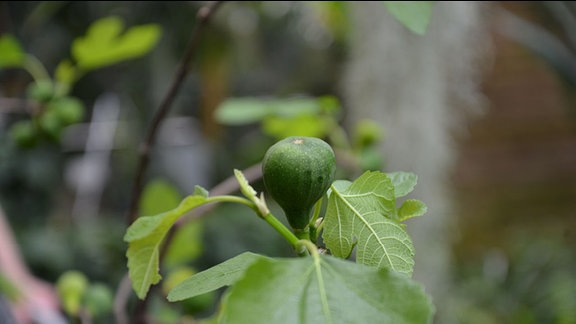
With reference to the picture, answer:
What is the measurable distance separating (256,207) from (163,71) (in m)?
2.55

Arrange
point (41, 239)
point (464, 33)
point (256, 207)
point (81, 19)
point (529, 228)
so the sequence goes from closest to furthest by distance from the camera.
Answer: point (256, 207)
point (464, 33)
point (41, 239)
point (529, 228)
point (81, 19)

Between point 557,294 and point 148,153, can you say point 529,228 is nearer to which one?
point 557,294

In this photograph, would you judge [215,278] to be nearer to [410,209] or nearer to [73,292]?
[410,209]

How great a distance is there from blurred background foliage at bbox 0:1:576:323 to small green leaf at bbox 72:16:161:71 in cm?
66

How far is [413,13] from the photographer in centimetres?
27

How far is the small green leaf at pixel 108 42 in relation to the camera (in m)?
0.42

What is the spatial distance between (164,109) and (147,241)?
0.18 metres

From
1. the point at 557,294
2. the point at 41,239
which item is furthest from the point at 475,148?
the point at 41,239

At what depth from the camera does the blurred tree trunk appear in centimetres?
111

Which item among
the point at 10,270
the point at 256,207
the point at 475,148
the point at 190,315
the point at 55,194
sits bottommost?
Answer: the point at 55,194

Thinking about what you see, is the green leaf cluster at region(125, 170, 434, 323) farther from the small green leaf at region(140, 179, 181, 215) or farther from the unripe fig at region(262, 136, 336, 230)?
the small green leaf at region(140, 179, 181, 215)

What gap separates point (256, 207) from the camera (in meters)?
0.17

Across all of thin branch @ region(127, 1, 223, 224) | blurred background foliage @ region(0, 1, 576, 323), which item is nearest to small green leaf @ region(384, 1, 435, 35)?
thin branch @ region(127, 1, 223, 224)

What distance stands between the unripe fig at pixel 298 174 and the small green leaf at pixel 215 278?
0.01m
